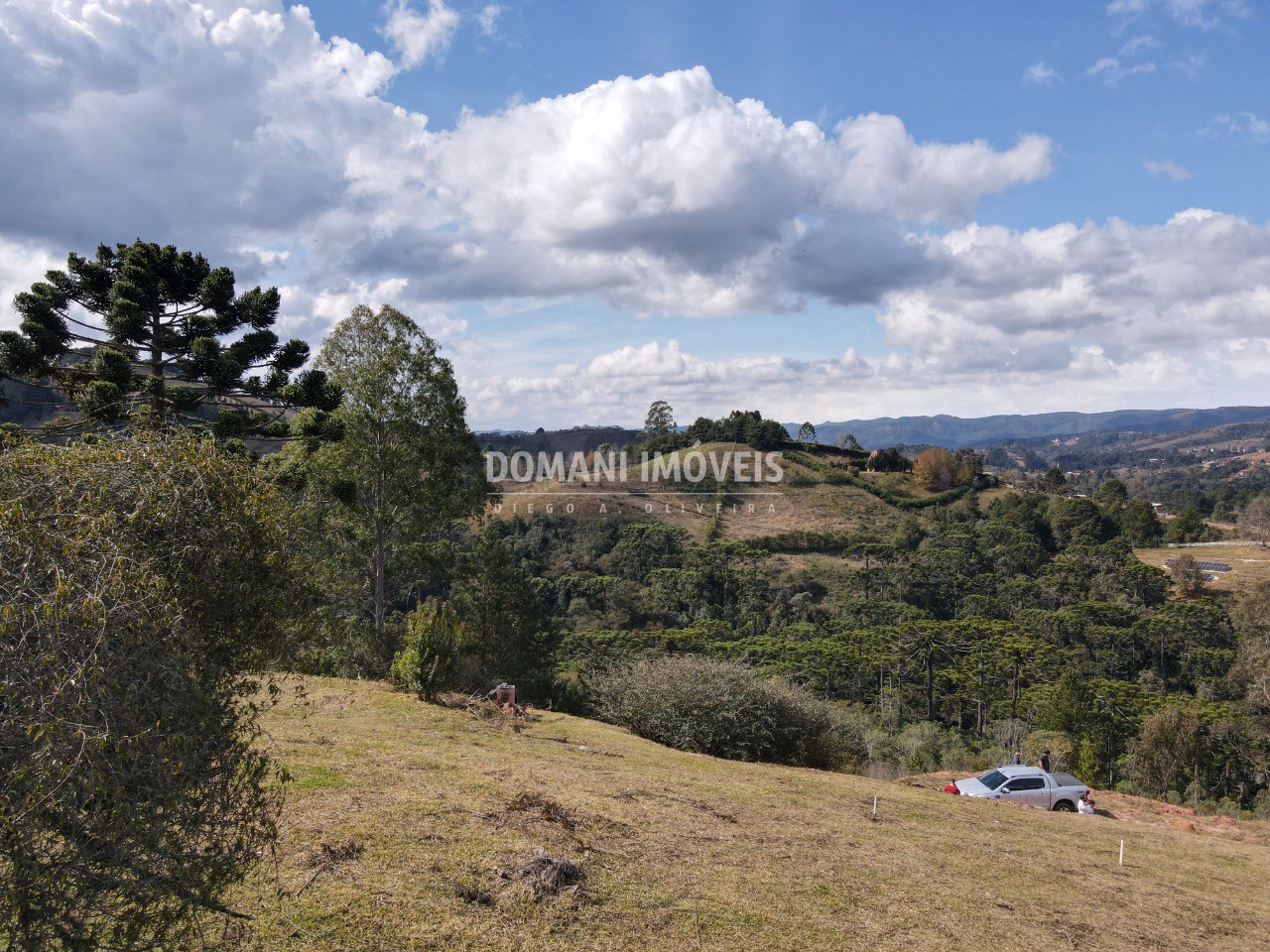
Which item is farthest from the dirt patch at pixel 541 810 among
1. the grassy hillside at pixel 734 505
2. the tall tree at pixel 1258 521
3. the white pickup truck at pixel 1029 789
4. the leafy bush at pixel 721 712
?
the tall tree at pixel 1258 521

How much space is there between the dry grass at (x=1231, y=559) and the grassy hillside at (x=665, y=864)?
74.4 meters

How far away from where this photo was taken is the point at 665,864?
7238 mm

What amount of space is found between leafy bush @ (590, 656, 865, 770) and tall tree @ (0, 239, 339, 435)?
9.12 meters

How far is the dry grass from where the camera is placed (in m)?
71.8

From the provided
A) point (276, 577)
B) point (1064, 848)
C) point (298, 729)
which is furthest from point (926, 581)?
point (276, 577)

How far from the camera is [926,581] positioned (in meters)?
69.5

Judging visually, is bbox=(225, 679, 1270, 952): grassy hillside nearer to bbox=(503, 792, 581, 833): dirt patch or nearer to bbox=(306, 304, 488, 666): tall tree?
bbox=(503, 792, 581, 833): dirt patch

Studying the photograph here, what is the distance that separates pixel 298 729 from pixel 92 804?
8.10 meters

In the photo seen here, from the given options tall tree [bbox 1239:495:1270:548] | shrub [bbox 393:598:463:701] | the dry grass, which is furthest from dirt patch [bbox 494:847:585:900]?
tall tree [bbox 1239:495:1270:548]

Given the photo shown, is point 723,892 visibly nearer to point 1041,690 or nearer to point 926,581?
point 1041,690

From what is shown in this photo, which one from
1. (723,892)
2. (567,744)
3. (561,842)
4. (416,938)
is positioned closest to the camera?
(416,938)

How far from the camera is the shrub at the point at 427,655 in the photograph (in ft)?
48.2

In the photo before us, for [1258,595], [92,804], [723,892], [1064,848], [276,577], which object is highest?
[276,577]

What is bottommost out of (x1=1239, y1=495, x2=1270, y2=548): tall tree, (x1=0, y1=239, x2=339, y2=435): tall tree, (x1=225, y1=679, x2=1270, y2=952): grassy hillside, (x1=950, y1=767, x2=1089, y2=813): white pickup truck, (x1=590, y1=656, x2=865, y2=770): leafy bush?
(x1=1239, y1=495, x2=1270, y2=548): tall tree
